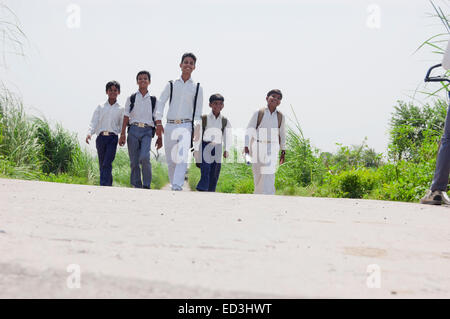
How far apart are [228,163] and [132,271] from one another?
35.3 feet

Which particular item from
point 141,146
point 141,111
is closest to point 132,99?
point 141,111

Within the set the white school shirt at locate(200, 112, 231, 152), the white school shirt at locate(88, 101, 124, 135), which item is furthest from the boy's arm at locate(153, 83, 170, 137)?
the white school shirt at locate(88, 101, 124, 135)

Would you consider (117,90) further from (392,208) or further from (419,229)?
(419,229)

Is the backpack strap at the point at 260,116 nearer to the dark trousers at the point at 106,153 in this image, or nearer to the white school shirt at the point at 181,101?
the white school shirt at the point at 181,101

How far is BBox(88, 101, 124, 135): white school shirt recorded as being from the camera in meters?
A: 7.50

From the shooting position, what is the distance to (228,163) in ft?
42.2

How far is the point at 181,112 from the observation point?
6.52m

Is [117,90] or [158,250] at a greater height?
[117,90]

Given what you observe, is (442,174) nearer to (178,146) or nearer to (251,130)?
(251,130)

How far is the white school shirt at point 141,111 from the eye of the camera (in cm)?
701

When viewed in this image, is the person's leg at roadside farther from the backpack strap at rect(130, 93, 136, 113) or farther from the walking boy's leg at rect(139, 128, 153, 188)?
the backpack strap at rect(130, 93, 136, 113)

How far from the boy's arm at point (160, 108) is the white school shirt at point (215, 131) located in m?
0.69

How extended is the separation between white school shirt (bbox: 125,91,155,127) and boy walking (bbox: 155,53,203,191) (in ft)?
1.68
